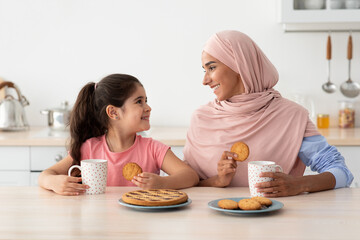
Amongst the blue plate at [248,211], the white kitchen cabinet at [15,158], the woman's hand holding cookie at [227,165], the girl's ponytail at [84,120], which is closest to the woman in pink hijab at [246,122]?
the woman's hand holding cookie at [227,165]

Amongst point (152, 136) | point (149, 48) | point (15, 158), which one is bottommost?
point (15, 158)

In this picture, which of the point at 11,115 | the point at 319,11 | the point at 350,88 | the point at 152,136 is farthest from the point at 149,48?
the point at 350,88

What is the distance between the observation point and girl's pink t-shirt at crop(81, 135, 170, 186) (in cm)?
186

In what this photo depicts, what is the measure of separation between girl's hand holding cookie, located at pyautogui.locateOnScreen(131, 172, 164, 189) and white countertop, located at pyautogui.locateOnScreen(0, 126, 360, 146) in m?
1.16

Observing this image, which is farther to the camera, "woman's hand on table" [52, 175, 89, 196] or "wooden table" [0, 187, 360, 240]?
"woman's hand on table" [52, 175, 89, 196]

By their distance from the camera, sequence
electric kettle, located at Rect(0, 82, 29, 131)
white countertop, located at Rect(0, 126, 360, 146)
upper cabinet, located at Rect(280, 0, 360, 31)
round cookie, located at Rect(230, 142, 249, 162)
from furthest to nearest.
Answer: electric kettle, located at Rect(0, 82, 29, 131) → upper cabinet, located at Rect(280, 0, 360, 31) → white countertop, located at Rect(0, 126, 360, 146) → round cookie, located at Rect(230, 142, 249, 162)

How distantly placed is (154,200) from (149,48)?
219 cm

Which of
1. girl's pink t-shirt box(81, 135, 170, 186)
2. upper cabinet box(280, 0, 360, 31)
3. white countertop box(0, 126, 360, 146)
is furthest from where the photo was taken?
upper cabinet box(280, 0, 360, 31)

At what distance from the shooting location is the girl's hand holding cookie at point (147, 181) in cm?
153

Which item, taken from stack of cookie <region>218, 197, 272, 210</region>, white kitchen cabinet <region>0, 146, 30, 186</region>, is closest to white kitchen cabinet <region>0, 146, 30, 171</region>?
white kitchen cabinet <region>0, 146, 30, 186</region>

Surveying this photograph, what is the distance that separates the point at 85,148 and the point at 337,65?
1.98 metres

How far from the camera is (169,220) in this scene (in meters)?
1.20

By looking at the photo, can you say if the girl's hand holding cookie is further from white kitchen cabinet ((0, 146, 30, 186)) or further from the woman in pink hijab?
white kitchen cabinet ((0, 146, 30, 186))

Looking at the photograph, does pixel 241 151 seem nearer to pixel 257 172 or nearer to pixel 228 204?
pixel 257 172
